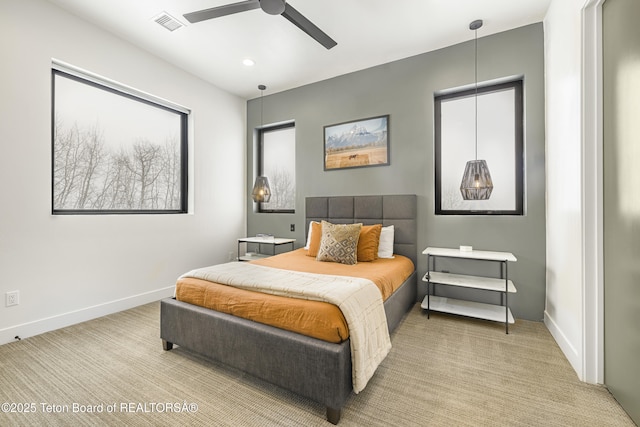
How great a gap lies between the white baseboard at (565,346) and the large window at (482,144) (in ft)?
3.64

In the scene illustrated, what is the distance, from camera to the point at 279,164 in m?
4.65

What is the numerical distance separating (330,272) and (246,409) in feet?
3.85

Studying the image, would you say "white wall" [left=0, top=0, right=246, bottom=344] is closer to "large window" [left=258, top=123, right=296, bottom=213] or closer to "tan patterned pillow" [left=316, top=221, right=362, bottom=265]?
"large window" [left=258, top=123, right=296, bottom=213]

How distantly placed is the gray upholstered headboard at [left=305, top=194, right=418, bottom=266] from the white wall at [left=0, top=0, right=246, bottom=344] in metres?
1.78

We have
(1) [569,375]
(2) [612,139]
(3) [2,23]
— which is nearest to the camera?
(2) [612,139]

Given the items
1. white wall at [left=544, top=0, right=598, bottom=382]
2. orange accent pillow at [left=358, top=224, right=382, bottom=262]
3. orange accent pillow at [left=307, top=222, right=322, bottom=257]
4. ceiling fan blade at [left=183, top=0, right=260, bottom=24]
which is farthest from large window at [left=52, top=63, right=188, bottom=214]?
white wall at [left=544, top=0, right=598, bottom=382]

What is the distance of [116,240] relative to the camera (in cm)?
313

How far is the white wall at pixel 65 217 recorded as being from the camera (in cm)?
239

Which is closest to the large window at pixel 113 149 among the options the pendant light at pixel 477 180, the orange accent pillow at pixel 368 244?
the orange accent pillow at pixel 368 244

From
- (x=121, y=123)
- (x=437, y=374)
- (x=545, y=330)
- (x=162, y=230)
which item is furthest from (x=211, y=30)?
(x=545, y=330)

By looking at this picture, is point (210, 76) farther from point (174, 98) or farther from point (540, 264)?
point (540, 264)

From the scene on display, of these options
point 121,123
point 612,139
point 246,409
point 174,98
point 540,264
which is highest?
point 174,98

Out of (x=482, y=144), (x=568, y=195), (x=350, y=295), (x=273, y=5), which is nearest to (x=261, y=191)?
(x=273, y=5)

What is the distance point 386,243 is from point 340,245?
64cm
